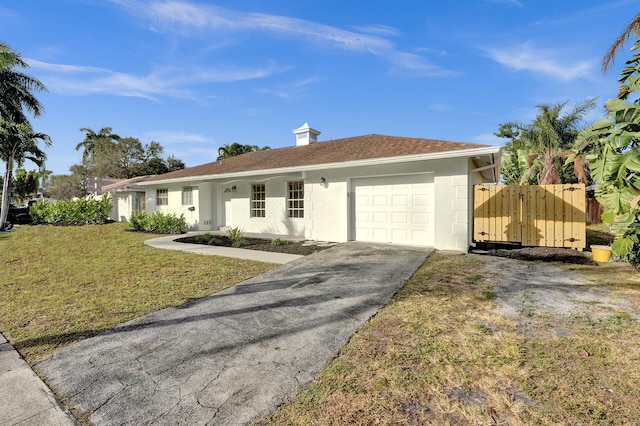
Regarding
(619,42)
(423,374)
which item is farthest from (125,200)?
(619,42)

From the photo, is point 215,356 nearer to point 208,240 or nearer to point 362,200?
point 362,200

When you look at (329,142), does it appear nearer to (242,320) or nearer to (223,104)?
(223,104)

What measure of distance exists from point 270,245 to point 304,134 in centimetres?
834

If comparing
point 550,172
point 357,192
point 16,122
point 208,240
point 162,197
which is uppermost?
point 16,122

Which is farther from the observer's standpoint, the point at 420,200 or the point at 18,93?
the point at 18,93

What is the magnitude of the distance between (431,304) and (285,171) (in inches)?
318


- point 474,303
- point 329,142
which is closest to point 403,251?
point 474,303

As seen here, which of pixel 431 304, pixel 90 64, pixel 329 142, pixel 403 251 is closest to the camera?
pixel 431 304

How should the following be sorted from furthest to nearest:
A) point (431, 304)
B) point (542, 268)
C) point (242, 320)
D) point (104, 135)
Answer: point (104, 135) < point (542, 268) < point (431, 304) < point (242, 320)

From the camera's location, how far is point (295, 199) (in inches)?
491

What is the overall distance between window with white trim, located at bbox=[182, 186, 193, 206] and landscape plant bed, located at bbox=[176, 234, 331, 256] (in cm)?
377

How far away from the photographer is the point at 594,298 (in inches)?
181

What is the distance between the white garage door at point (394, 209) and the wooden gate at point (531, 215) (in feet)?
6.69

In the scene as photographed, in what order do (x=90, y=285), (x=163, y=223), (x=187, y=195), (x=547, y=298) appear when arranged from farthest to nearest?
(x=187, y=195), (x=163, y=223), (x=90, y=285), (x=547, y=298)
